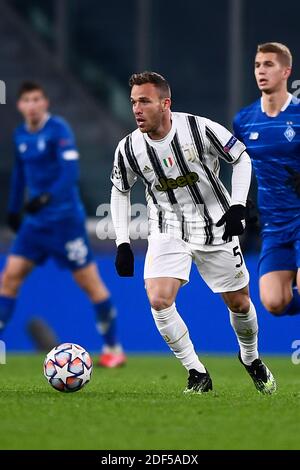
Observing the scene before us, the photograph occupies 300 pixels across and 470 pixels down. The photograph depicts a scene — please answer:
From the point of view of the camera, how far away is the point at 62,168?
34.8 feet

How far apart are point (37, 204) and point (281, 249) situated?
3135 millimetres

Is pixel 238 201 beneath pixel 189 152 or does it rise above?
beneath

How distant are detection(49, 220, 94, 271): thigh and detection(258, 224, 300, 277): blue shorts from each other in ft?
9.92

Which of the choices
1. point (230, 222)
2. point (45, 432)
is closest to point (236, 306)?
point (230, 222)

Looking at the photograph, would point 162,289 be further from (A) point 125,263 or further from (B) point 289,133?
(B) point 289,133

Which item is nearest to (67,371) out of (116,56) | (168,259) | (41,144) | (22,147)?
(168,259)

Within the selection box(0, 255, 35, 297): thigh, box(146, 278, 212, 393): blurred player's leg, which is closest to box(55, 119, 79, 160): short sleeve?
box(0, 255, 35, 297): thigh

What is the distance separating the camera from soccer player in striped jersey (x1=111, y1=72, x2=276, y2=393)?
23.1ft

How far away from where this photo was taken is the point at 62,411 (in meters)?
6.14

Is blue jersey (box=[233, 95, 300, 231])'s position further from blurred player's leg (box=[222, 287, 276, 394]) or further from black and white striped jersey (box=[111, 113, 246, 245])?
blurred player's leg (box=[222, 287, 276, 394])

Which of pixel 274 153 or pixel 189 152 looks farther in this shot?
pixel 274 153

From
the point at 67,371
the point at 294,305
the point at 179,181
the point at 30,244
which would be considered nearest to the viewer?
the point at 67,371
